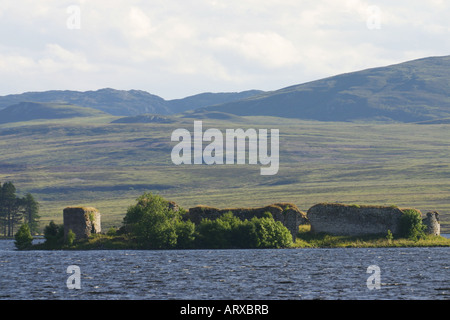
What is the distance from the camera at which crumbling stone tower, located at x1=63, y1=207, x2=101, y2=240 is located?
3910 inches

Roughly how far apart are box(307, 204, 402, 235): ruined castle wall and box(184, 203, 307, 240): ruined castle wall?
250cm

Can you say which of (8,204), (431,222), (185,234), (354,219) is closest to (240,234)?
(185,234)

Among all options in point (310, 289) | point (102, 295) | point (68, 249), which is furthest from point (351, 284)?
point (68, 249)

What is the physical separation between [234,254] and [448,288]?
120ft

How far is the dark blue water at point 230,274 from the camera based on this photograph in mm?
53656

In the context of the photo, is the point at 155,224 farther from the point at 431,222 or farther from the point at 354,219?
the point at 431,222

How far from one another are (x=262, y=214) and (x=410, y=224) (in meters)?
19.0

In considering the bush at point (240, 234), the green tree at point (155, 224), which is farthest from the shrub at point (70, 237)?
the bush at point (240, 234)

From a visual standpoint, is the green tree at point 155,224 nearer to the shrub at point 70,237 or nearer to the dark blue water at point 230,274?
the dark blue water at point 230,274

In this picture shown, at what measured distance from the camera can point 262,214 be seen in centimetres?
9925

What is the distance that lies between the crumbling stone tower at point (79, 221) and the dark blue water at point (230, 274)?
480 cm

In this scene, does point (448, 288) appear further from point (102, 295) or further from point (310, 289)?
point (102, 295)

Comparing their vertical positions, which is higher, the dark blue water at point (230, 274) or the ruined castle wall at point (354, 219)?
the ruined castle wall at point (354, 219)
